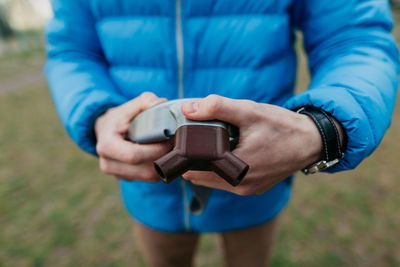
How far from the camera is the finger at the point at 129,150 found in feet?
1.55

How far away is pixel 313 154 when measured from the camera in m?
0.48

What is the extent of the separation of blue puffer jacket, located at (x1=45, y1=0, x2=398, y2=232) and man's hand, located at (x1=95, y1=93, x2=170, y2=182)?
115mm

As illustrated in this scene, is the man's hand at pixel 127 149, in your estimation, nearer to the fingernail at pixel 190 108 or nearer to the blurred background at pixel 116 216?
the fingernail at pixel 190 108

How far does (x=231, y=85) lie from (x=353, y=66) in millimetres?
254

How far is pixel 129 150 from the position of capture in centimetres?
48

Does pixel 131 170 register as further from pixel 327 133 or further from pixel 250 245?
pixel 250 245

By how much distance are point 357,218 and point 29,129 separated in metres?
3.34

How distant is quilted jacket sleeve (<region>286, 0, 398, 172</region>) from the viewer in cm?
50

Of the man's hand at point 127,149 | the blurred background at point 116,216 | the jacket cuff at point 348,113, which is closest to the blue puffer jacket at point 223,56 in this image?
the jacket cuff at point 348,113

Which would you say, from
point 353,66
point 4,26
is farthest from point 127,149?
point 4,26

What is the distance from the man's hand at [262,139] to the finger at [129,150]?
0.06 meters

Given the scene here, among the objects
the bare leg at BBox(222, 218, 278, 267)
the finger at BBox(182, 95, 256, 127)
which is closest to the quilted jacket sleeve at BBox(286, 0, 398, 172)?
the finger at BBox(182, 95, 256, 127)

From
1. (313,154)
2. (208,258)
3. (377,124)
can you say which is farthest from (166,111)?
(208,258)

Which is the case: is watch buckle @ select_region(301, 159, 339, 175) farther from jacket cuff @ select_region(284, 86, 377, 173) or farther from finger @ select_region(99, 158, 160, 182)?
finger @ select_region(99, 158, 160, 182)
